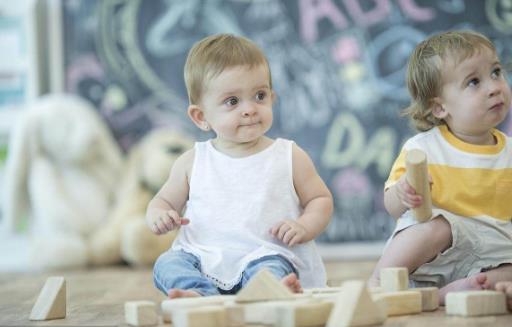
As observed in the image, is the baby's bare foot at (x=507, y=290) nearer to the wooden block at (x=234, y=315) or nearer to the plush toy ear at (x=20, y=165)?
the wooden block at (x=234, y=315)

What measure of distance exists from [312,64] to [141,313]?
2.06 metres

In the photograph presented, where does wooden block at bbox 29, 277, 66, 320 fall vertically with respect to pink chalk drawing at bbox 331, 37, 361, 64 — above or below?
below

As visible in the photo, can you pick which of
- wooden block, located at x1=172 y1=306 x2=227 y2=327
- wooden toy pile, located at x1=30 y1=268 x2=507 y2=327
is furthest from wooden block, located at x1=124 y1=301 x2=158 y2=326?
wooden block, located at x1=172 y1=306 x2=227 y2=327

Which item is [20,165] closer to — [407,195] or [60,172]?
[60,172]

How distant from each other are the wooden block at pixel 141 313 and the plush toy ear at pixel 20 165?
6.62 feet

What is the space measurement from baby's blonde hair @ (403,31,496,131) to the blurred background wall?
1.50 meters

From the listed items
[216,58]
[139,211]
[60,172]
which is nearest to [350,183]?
[139,211]

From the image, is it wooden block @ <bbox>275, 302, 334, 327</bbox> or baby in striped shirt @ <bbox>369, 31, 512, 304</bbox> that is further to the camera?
baby in striped shirt @ <bbox>369, 31, 512, 304</bbox>

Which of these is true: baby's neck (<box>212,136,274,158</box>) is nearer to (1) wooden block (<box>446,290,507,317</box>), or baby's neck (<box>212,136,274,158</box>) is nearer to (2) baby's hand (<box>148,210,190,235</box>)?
(2) baby's hand (<box>148,210,190,235</box>)

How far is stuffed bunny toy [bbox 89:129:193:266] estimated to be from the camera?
285cm

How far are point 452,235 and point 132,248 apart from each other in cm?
163

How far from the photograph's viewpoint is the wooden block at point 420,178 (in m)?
1.22

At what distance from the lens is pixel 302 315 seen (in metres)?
1.04

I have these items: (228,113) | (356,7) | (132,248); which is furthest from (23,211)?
(228,113)
